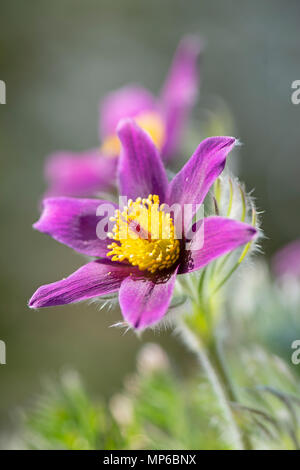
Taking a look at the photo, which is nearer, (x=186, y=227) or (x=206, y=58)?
(x=186, y=227)

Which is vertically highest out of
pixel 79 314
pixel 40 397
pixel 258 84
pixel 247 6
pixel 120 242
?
pixel 247 6

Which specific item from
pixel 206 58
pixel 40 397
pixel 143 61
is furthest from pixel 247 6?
pixel 40 397

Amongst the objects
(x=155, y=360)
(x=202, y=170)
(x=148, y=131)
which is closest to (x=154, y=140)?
(x=148, y=131)

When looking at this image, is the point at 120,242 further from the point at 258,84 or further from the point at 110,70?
the point at 110,70

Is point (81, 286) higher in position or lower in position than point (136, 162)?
lower

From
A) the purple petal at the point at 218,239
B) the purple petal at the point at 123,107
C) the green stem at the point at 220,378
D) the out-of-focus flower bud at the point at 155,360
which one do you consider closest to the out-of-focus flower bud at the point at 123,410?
the out-of-focus flower bud at the point at 155,360

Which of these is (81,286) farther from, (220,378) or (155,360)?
(155,360)

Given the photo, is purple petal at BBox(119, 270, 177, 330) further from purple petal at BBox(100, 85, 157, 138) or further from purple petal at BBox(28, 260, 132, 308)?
purple petal at BBox(100, 85, 157, 138)
